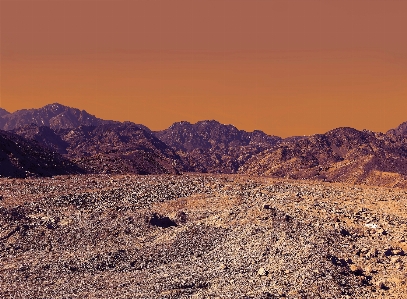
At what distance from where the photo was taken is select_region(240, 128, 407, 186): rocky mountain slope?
119 meters

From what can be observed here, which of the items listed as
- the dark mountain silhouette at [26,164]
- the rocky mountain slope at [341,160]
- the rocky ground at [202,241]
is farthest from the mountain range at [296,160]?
the rocky ground at [202,241]

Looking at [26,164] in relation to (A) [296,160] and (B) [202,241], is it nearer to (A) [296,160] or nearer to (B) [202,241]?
(B) [202,241]

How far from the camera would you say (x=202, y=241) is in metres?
34.8

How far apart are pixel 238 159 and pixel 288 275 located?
170697mm

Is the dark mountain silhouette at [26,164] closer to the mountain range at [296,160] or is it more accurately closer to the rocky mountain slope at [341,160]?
the mountain range at [296,160]

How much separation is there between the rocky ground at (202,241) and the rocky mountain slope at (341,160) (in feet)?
224

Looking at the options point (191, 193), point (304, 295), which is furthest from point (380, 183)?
point (304, 295)

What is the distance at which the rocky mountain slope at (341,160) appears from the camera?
4697 inches

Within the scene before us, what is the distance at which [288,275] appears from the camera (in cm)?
2723

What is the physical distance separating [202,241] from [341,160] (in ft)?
427

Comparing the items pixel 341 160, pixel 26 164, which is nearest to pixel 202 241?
pixel 26 164

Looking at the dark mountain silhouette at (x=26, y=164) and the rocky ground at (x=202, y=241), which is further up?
the dark mountain silhouette at (x=26, y=164)

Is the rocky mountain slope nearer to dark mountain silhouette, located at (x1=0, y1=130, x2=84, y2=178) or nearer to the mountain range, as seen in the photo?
the mountain range

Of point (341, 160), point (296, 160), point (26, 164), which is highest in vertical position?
point (341, 160)
